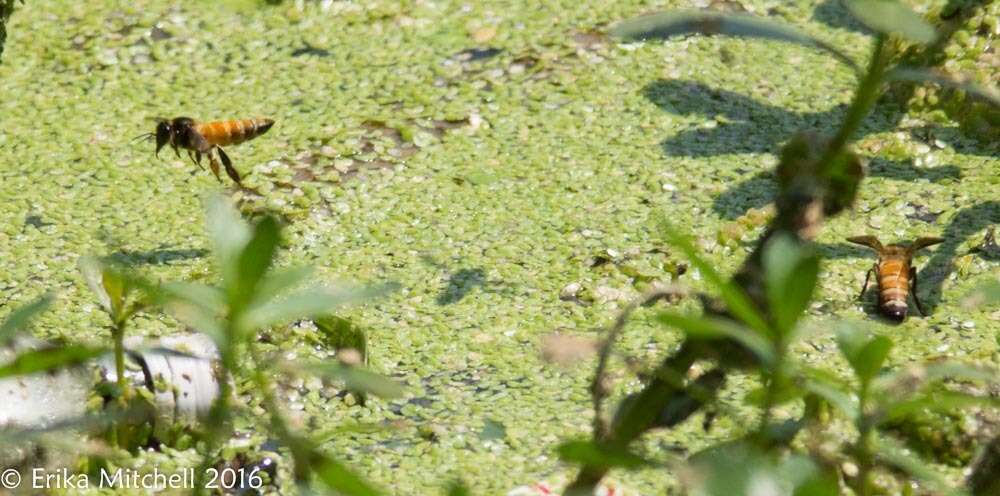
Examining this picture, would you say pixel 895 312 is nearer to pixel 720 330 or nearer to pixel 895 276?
pixel 895 276

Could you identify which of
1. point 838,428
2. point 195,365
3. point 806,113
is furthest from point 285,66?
point 838,428

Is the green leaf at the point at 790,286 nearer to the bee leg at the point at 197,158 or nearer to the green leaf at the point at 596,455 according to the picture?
the green leaf at the point at 596,455

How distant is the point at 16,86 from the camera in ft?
11.8

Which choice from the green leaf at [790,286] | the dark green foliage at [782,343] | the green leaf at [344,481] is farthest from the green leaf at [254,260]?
the green leaf at [790,286]

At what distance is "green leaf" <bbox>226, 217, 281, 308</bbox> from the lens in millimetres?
844

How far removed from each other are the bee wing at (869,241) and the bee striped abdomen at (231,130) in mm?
1290

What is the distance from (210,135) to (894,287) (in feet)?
4.75

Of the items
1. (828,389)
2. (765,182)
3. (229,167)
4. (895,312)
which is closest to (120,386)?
(229,167)

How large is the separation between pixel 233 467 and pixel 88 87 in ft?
6.12

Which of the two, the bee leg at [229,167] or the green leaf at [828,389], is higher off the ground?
the green leaf at [828,389]

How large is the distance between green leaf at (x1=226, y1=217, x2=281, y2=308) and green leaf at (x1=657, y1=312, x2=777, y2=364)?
9.6 inches

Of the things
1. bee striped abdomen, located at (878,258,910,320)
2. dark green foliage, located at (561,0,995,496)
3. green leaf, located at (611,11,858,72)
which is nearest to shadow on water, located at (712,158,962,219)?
bee striped abdomen, located at (878,258,910,320)

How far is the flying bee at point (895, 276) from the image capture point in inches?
98.3

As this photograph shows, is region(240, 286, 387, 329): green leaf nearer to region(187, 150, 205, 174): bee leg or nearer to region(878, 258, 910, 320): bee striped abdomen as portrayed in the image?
region(878, 258, 910, 320): bee striped abdomen
